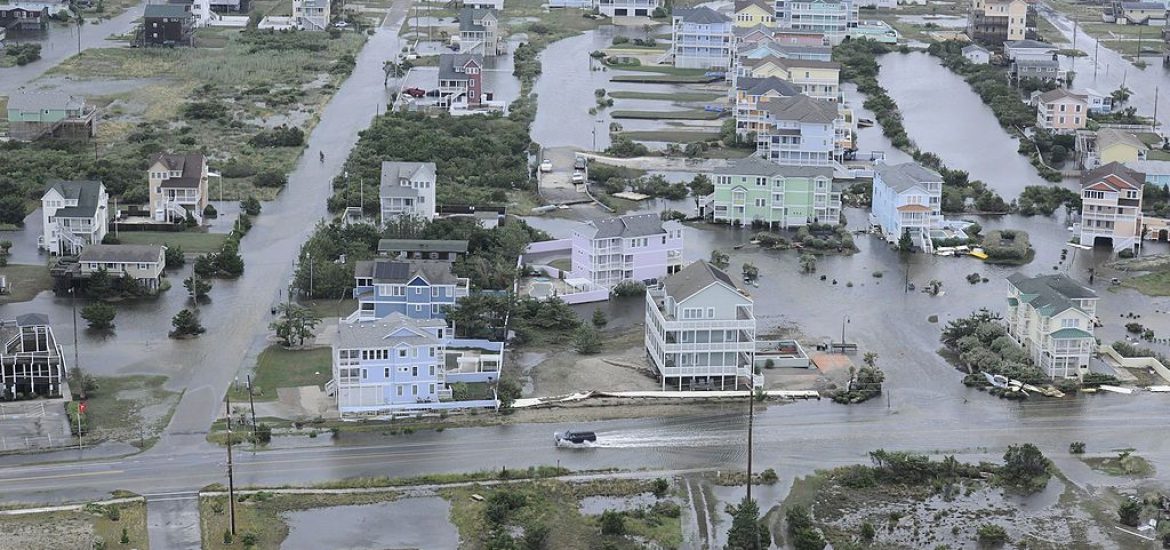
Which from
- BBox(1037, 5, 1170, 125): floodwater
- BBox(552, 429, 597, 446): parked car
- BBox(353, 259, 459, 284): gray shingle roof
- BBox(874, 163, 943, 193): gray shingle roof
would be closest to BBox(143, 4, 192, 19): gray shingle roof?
BBox(1037, 5, 1170, 125): floodwater

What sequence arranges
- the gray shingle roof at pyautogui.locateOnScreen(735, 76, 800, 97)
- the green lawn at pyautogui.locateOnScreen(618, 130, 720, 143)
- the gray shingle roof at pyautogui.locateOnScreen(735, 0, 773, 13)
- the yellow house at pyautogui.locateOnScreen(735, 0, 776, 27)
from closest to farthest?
the gray shingle roof at pyautogui.locateOnScreen(735, 76, 800, 97), the green lawn at pyautogui.locateOnScreen(618, 130, 720, 143), the yellow house at pyautogui.locateOnScreen(735, 0, 776, 27), the gray shingle roof at pyautogui.locateOnScreen(735, 0, 773, 13)

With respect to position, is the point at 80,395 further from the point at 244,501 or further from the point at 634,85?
the point at 634,85

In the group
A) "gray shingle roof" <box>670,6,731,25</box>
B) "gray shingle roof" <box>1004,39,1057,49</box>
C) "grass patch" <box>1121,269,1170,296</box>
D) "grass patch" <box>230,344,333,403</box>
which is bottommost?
"grass patch" <box>230,344,333,403</box>

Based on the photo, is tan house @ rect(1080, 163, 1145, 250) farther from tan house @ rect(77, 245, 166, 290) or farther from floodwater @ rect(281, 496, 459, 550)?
floodwater @ rect(281, 496, 459, 550)

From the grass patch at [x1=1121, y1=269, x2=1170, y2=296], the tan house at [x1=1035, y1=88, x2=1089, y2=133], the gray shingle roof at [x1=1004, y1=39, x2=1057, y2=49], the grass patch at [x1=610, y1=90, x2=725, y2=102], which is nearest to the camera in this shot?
the grass patch at [x1=1121, y1=269, x2=1170, y2=296]

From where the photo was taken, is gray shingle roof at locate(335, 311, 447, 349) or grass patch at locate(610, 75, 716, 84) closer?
gray shingle roof at locate(335, 311, 447, 349)

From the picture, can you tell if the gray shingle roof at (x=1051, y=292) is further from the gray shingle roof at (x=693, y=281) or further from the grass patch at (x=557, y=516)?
the grass patch at (x=557, y=516)

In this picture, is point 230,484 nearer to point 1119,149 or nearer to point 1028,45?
point 1119,149
